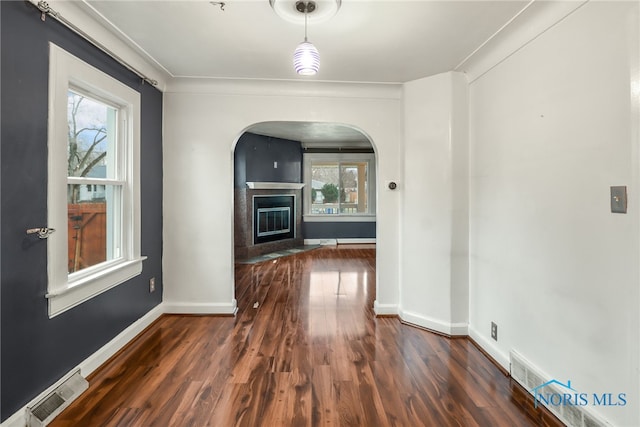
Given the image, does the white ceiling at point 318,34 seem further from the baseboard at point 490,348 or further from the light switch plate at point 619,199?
the baseboard at point 490,348

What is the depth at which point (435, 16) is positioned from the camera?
189 centimetres

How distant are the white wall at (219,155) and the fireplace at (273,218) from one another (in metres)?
3.11

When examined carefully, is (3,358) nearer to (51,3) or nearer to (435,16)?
(51,3)

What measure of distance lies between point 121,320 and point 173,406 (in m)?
1.00

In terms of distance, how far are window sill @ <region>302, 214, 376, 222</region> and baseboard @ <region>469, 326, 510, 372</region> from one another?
5102mm

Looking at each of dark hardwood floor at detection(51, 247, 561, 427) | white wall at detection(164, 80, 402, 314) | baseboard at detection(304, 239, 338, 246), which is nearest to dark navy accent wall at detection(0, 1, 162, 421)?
dark hardwood floor at detection(51, 247, 561, 427)

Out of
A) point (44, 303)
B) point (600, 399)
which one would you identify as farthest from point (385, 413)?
point (44, 303)

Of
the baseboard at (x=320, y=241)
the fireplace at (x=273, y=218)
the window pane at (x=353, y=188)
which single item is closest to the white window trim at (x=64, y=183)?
the fireplace at (x=273, y=218)

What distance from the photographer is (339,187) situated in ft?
25.3

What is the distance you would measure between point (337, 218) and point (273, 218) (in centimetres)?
171

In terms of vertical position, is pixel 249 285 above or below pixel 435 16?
below

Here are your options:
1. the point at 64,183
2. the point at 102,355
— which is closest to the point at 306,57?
the point at 64,183

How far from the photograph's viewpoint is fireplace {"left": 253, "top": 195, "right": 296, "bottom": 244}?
6.30 meters

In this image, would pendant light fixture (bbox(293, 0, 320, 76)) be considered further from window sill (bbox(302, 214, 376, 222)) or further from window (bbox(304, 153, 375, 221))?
window sill (bbox(302, 214, 376, 222))
